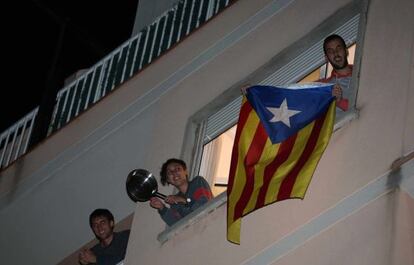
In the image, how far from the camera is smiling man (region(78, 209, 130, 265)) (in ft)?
30.2

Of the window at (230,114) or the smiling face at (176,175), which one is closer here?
the smiling face at (176,175)

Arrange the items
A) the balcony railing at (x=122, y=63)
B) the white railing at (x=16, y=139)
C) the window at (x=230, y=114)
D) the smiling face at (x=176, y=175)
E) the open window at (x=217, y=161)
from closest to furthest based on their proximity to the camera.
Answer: the smiling face at (x=176, y=175)
the window at (x=230, y=114)
the open window at (x=217, y=161)
the balcony railing at (x=122, y=63)
the white railing at (x=16, y=139)

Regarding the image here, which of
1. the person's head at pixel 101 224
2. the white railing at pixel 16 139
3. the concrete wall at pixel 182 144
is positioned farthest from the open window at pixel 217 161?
the white railing at pixel 16 139

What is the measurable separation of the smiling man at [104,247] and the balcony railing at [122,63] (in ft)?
8.78

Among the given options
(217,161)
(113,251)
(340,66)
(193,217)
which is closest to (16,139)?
(113,251)

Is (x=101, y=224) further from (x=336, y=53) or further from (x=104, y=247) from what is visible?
(x=336, y=53)

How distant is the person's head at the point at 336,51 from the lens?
7.77 metres

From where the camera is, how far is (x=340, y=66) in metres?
7.91

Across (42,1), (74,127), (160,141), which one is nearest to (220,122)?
(160,141)

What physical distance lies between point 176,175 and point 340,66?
194 cm

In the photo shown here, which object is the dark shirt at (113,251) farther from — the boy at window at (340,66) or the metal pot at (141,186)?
the boy at window at (340,66)

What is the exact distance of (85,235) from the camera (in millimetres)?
11117

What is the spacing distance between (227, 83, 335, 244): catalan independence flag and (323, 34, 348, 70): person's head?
0.41 metres

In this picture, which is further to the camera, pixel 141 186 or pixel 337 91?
pixel 141 186
